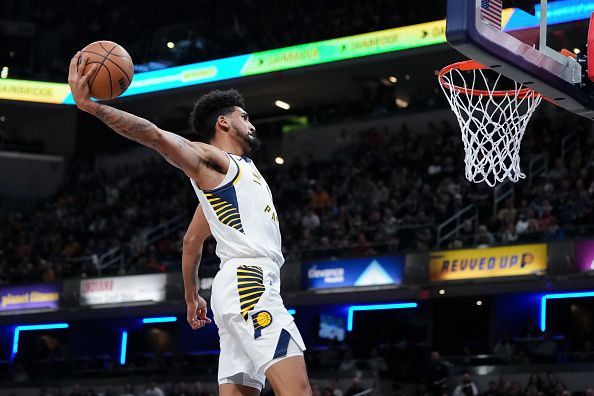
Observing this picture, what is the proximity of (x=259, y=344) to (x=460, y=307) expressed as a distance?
19505mm

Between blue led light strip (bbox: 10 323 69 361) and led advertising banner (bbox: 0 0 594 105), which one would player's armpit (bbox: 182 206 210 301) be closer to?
led advertising banner (bbox: 0 0 594 105)

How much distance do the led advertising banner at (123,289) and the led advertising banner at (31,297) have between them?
2.89ft

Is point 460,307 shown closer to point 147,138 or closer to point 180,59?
point 180,59

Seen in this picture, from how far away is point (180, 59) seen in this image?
104ft

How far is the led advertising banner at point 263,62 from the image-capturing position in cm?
2681

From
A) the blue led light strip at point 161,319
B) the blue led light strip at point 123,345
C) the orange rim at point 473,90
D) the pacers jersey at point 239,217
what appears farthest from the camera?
the blue led light strip at point 123,345

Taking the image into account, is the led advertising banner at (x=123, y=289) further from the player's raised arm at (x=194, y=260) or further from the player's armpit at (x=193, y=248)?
the player's armpit at (x=193, y=248)

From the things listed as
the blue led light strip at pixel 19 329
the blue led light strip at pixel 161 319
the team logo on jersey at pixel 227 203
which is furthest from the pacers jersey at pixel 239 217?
the blue led light strip at pixel 19 329

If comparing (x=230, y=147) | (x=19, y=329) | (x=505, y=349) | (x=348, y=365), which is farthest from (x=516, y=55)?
(x=19, y=329)

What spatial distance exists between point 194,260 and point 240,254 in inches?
26.3

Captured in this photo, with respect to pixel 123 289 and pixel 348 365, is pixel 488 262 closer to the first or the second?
pixel 348 365

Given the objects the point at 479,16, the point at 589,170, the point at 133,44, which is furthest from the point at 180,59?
the point at 479,16

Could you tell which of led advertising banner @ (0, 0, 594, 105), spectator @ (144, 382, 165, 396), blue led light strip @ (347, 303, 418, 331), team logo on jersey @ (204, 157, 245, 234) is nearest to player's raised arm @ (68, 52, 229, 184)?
team logo on jersey @ (204, 157, 245, 234)

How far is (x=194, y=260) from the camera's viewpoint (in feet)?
21.0
